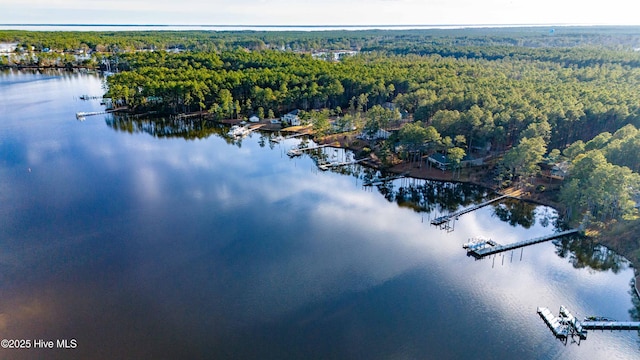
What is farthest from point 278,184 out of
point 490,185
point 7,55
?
point 7,55

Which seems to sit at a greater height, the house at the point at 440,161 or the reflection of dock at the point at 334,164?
the house at the point at 440,161

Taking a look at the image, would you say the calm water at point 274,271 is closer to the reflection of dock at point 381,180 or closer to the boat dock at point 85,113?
the reflection of dock at point 381,180

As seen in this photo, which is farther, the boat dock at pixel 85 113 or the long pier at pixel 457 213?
the boat dock at pixel 85 113

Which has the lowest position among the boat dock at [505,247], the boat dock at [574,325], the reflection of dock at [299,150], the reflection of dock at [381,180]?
the boat dock at [574,325]

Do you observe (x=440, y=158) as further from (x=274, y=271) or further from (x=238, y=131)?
(x=238, y=131)

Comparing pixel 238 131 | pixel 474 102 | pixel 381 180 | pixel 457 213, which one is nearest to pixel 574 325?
pixel 457 213

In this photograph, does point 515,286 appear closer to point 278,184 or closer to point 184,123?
point 278,184

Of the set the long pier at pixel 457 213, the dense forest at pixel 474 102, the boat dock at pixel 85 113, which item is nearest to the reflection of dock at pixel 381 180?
the dense forest at pixel 474 102
